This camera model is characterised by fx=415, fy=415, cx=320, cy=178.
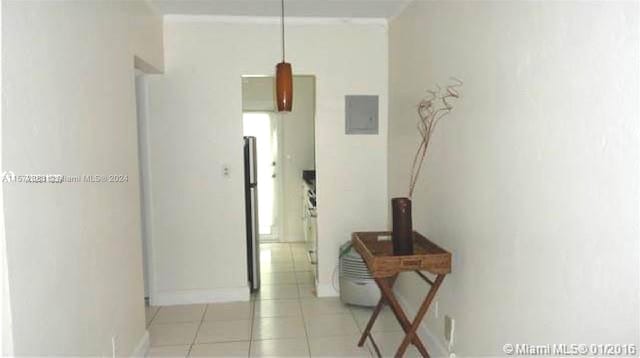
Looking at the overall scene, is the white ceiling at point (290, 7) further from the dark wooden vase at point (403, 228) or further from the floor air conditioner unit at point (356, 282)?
the floor air conditioner unit at point (356, 282)

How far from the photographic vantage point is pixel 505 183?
179 cm

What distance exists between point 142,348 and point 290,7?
2696 mm

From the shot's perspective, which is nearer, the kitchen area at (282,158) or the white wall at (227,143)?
the white wall at (227,143)

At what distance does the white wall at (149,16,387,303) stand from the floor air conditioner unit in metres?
0.33

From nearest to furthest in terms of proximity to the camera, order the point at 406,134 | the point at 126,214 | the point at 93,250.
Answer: the point at 93,250 < the point at 126,214 < the point at 406,134

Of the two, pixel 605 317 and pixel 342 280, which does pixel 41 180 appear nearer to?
pixel 605 317

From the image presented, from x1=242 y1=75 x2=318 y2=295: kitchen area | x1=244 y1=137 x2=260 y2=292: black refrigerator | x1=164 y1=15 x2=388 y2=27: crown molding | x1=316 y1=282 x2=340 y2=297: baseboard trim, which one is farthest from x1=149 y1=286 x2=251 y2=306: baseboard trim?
x1=164 y1=15 x2=388 y2=27: crown molding

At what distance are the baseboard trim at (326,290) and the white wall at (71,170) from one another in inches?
64.9

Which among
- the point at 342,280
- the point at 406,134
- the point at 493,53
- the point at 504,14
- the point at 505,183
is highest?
the point at 504,14

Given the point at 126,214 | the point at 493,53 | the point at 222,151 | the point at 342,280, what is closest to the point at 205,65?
the point at 222,151

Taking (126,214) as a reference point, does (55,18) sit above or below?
above

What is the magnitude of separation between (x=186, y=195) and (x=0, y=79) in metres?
2.35

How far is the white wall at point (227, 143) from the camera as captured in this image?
3.51 meters

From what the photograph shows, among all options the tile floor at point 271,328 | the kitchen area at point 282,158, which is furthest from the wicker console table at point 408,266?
the kitchen area at point 282,158
